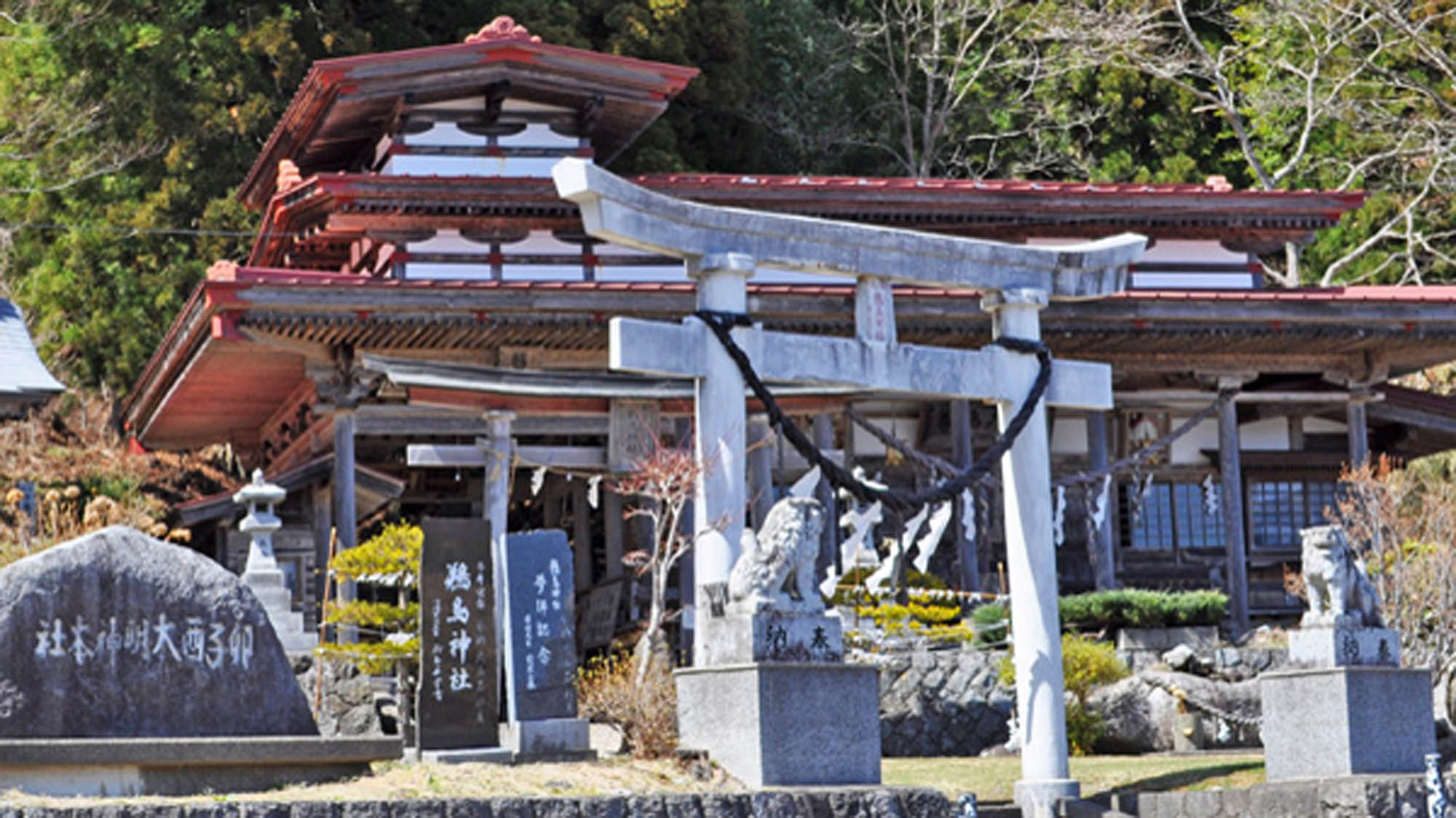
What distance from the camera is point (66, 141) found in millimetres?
35656

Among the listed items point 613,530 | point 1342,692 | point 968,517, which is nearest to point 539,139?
point 613,530

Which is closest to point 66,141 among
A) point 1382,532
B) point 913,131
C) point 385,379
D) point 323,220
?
point 323,220

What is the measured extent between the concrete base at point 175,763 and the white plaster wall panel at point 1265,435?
823 inches

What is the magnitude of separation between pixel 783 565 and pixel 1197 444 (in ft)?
60.3

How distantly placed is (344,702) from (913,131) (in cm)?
2516

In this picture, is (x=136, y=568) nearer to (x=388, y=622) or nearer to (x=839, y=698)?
(x=839, y=698)

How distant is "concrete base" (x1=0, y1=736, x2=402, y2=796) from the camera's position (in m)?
11.8

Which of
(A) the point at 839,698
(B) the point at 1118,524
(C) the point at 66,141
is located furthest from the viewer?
(C) the point at 66,141

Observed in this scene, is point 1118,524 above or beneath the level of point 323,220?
beneath

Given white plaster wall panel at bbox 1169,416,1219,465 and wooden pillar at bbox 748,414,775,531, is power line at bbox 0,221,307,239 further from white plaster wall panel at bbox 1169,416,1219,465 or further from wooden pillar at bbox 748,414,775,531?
white plaster wall panel at bbox 1169,416,1219,465

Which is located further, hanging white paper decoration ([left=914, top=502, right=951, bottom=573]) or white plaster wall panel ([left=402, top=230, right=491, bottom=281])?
white plaster wall panel ([left=402, top=230, right=491, bottom=281])

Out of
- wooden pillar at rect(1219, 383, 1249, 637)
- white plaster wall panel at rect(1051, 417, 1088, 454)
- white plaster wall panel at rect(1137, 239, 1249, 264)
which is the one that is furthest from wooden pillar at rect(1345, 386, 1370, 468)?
white plaster wall panel at rect(1051, 417, 1088, 454)

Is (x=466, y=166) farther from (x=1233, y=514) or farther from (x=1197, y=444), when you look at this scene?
(x=1197, y=444)

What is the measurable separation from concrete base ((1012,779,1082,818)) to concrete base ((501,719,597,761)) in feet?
11.0
